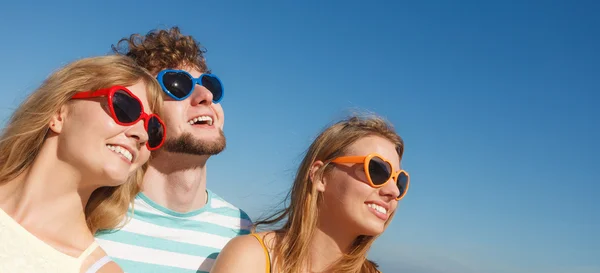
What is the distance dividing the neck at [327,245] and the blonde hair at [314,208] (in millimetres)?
54

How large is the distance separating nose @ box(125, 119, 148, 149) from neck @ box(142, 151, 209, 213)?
39.6 inches

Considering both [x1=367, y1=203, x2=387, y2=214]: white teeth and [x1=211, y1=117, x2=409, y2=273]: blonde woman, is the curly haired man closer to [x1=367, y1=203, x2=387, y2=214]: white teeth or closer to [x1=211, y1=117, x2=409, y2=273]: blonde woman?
[x1=211, y1=117, x2=409, y2=273]: blonde woman

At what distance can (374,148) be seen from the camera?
5512mm

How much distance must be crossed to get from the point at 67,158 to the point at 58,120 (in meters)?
0.37

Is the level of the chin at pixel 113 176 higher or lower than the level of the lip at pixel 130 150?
lower

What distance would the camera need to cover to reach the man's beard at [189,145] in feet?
18.9

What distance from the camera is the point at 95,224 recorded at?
5.00 m

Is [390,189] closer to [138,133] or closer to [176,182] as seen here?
[176,182]

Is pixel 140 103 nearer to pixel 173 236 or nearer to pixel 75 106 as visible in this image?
pixel 75 106

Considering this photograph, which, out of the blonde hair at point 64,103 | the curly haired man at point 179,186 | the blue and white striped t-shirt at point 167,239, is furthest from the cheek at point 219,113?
the blonde hair at point 64,103

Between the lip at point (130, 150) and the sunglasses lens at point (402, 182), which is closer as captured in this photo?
the lip at point (130, 150)

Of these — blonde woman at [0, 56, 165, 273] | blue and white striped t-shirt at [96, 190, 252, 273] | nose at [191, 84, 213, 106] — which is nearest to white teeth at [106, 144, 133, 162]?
blonde woman at [0, 56, 165, 273]

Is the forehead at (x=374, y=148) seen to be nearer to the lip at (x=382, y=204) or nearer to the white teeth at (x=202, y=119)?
the lip at (x=382, y=204)

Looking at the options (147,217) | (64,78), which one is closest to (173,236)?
(147,217)
